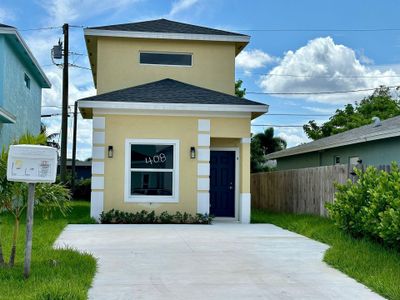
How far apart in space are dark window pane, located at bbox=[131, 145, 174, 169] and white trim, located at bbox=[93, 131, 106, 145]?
84 centimetres

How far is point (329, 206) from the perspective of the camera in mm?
11125

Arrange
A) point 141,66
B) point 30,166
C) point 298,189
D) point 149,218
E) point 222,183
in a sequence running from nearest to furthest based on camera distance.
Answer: point 30,166
point 149,218
point 222,183
point 298,189
point 141,66

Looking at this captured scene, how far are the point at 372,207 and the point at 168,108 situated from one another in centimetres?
730

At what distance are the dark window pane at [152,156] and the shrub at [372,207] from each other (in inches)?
219

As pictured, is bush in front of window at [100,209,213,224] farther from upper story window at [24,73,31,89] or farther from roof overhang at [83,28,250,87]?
upper story window at [24,73,31,89]

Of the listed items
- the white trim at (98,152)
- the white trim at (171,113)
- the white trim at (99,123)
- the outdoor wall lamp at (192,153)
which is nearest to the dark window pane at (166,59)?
the white trim at (171,113)

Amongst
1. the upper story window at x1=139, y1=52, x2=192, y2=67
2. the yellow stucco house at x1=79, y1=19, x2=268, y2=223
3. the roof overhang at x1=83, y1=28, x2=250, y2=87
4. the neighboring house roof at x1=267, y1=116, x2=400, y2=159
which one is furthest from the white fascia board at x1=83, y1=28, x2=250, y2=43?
the neighboring house roof at x1=267, y1=116, x2=400, y2=159

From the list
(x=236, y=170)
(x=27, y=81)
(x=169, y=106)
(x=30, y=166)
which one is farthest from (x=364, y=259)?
(x=27, y=81)

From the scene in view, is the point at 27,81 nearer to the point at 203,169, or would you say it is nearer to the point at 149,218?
the point at 149,218

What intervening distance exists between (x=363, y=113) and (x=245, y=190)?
23.4 metres

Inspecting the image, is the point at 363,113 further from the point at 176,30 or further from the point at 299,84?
the point at 176,30

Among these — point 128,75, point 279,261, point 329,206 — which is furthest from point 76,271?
point 128,75

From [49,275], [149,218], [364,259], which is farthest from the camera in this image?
[149,218]

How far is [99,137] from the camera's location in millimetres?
14953
